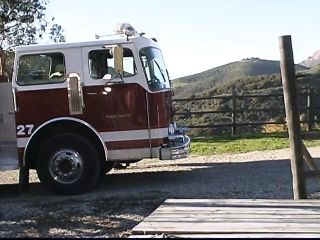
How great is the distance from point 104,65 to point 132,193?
208cm

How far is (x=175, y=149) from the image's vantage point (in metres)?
9.99

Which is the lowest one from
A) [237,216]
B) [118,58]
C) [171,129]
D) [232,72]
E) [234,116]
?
[237,216]

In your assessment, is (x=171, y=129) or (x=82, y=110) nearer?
(x=82, y=110)

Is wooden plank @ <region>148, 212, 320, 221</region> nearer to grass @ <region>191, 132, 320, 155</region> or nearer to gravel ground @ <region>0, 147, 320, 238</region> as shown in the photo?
gravel ground @ <region>0, 147, 320, 238</region>

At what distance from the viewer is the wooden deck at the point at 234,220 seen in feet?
14.0

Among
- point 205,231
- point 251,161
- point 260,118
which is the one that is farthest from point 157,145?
point 260,118

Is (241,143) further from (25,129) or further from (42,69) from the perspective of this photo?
(25,129)

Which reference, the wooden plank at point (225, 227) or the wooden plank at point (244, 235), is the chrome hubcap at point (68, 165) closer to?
the wooden plank at point (225, 227)

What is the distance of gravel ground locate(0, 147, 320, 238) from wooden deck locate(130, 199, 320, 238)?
0.80 meters

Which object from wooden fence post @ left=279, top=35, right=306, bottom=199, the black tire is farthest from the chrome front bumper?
wooden fence post @ left=279, top=35, right=306, bottom=199

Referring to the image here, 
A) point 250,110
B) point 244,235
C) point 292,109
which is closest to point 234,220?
point 244,235

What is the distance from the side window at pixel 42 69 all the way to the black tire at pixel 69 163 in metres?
0.93

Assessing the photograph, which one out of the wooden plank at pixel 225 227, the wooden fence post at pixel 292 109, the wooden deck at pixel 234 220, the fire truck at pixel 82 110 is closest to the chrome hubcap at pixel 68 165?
the fire truck at pixel 82 110

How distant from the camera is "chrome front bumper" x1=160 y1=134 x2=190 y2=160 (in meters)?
9.84
